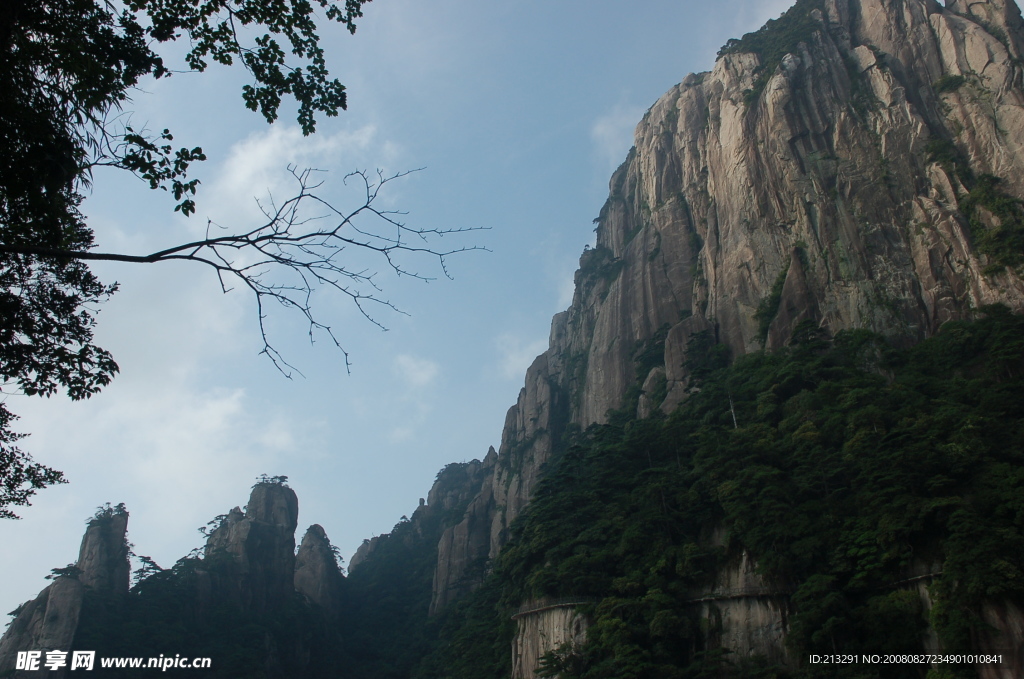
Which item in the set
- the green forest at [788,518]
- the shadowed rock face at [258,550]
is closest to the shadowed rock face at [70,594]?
the green forest at [788,518]

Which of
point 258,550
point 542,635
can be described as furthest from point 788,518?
point 258,550

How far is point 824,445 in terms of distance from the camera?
22.1 meters

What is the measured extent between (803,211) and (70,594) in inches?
1696

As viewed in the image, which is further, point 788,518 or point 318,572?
point 318,572

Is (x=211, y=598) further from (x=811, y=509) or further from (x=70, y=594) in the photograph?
(x=811, y=509)

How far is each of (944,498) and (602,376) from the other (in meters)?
28.5

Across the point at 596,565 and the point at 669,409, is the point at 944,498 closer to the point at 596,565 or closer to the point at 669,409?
the point at 596,565

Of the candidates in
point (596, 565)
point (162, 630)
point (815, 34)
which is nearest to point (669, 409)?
point (596, 565)

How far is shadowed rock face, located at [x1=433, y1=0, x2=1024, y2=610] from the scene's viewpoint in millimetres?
30547

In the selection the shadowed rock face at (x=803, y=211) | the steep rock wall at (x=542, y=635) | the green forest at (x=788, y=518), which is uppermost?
the shadowed rock face at (x=803, y=211)

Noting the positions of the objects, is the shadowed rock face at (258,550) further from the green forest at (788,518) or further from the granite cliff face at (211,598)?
the green forest at (788,518)

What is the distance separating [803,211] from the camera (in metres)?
35.2

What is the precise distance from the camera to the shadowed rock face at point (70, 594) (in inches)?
1346

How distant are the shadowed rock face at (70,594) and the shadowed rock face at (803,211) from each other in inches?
778
